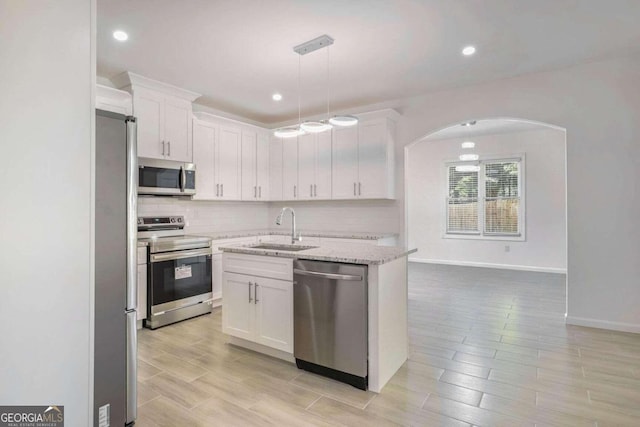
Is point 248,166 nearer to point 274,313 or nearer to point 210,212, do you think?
point 210,212

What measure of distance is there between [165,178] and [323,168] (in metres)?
2.28

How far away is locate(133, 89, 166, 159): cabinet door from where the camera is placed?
3.77m

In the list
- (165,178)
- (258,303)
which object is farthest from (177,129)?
(258,303)

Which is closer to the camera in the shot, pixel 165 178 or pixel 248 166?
pixel 165 178

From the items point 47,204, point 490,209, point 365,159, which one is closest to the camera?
point 47,204

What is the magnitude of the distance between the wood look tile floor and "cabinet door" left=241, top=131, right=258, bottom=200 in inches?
87.4

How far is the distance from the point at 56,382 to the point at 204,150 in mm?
3649

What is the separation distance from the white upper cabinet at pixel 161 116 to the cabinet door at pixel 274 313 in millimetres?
2278

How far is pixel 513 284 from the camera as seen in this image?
5.52 metres

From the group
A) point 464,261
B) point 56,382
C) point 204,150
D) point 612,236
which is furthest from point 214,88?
point 464,261

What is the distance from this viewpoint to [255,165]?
5.43m

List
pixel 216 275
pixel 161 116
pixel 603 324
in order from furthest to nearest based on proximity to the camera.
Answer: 1. pixel 216 275
2. pixel 161 116
3. pixel 603 324

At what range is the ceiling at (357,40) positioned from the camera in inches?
100

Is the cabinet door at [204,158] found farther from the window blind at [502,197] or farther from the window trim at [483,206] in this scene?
the window blind at [502,197]
